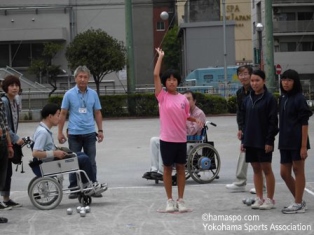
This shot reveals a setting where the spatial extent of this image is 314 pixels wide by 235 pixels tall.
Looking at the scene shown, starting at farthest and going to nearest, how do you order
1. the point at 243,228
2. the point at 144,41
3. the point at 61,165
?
1. the point at 144,41
2. the point at 61,165
3. the point at 243,228

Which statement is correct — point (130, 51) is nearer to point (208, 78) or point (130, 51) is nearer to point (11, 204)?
point (208, 78)

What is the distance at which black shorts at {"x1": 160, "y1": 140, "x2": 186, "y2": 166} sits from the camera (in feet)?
30.5

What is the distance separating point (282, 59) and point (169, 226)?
58929 mm

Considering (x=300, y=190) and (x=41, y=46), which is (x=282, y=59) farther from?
(x=300, y=190)

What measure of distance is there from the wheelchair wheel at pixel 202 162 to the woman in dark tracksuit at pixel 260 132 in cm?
290

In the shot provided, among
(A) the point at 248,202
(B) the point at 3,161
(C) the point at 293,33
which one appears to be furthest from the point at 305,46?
(B) the point at 3,161

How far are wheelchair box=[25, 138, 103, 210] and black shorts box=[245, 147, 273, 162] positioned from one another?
2.13 metres

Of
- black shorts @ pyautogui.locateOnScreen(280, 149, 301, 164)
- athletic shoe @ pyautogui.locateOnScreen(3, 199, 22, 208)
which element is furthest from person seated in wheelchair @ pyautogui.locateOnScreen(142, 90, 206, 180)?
black shorts @ pyautogui.locateOnScreen(280, 149, 301, 164)

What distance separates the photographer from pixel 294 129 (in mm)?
8859

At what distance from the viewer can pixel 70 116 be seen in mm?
10773

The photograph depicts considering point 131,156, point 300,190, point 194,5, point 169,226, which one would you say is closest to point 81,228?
point 169,226

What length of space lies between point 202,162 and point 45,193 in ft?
10.8

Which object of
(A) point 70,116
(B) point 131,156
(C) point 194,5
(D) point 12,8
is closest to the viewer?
(A) point 70,116

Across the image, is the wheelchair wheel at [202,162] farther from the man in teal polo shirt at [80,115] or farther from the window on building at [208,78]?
the window on building at [208,78]
